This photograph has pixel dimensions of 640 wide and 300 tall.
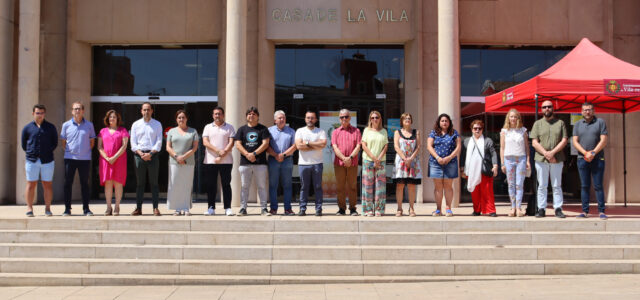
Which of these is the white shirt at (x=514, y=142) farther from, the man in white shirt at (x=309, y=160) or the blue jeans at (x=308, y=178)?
the blue jeans at (x=308, y=178)

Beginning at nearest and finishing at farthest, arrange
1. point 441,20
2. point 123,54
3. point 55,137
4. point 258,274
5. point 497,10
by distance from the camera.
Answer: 1. point 258,274
2. point 55,137
3. point 441,20
4. point 497,10
5. point 123,54

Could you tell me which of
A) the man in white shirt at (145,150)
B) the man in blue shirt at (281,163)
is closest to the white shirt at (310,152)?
the man in blue shirt at (281,163)

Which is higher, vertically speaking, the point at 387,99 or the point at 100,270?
the point at 387,99

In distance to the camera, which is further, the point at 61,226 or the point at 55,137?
the point at 55,137

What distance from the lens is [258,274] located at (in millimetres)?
7105

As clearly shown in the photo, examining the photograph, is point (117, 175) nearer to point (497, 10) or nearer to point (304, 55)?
point (304, 55)

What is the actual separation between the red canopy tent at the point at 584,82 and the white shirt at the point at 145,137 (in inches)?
259

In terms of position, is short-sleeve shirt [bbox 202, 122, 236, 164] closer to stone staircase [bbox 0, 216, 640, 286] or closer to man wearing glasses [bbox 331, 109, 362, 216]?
stone staircase [bbox 0, 216, 640, 286]

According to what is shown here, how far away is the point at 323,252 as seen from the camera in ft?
24.3

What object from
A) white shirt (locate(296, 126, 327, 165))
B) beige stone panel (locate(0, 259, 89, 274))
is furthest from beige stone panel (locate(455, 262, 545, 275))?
beige stone panel (locate(0, 259, 89, 274))

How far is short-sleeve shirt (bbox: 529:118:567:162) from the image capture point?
872cm

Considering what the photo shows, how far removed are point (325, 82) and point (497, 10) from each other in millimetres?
4791

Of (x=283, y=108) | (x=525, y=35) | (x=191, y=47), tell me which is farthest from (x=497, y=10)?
(x=191, y=47)

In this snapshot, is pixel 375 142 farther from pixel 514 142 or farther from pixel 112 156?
pixel 112 156
